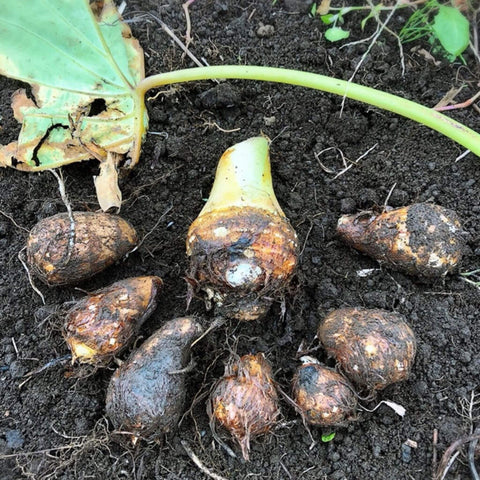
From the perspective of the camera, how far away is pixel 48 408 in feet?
6.57

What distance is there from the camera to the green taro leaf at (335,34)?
245cm

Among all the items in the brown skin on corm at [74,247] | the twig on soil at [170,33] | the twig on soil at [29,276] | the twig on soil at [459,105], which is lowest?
the twig on soil at [459,105]

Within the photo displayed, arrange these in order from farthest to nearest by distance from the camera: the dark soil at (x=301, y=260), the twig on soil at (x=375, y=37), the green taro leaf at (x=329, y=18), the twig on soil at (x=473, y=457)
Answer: the green taro leaf at (x=329, y=18) → the twig on soil at (x=375, y=37) → the dark soil at (x=301, y=260) → the twig on soil at (x=473, y=457)

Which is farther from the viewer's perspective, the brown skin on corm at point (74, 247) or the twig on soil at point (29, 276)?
the twig on soil at point (29, 276)

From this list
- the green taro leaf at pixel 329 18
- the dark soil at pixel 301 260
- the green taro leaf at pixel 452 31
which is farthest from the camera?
the green taro leaf at pixel 329 18

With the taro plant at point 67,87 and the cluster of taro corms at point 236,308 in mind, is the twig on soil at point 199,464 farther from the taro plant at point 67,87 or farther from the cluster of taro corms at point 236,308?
the taro plant at point 67,87

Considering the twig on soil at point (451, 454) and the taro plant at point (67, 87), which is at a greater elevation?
the taro plant at point (67, 87)

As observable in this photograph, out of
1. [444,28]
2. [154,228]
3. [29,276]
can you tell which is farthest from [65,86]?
[444,28]

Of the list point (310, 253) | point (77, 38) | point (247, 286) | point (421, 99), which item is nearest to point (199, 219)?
point (247, 286)

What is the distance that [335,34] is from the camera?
8.07ft

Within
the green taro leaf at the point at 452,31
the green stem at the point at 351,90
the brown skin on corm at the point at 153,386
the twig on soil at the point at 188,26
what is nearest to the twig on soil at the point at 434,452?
the brown skin on corm at the point at 153,386

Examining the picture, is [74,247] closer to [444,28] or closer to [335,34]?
[335,34]

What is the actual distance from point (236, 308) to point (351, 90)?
969 mm

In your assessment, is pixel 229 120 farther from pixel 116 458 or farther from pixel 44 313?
pixel 116 458
